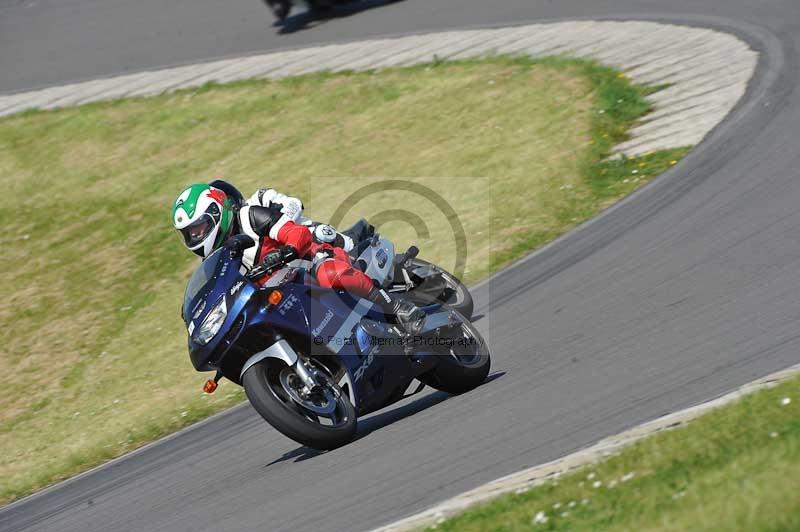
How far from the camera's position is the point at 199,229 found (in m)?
7.39

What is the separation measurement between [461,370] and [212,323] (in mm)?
1870

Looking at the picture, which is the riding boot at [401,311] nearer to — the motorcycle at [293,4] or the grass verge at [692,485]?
the grass verge at [692,485]

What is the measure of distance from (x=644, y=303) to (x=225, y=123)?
33.4 ft

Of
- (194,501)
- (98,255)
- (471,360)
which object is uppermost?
(471,360)

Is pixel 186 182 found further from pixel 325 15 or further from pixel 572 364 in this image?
pixel 572 364

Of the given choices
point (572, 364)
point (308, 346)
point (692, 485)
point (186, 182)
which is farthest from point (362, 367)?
point (186, 182)

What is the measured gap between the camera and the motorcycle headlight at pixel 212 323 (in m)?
6.80

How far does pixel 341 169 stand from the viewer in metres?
14.8

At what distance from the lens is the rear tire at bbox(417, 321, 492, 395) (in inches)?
304

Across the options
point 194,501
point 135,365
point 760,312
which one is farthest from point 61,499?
point 760,312

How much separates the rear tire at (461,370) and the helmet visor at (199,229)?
1742mm

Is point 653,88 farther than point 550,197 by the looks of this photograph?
Yes

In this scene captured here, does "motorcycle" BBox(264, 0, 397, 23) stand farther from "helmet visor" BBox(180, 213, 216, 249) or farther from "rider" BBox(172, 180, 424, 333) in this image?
"helmet visor" BBox(180, 213, 216, 249)

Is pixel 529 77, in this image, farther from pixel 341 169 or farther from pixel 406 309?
pixel 406 309
